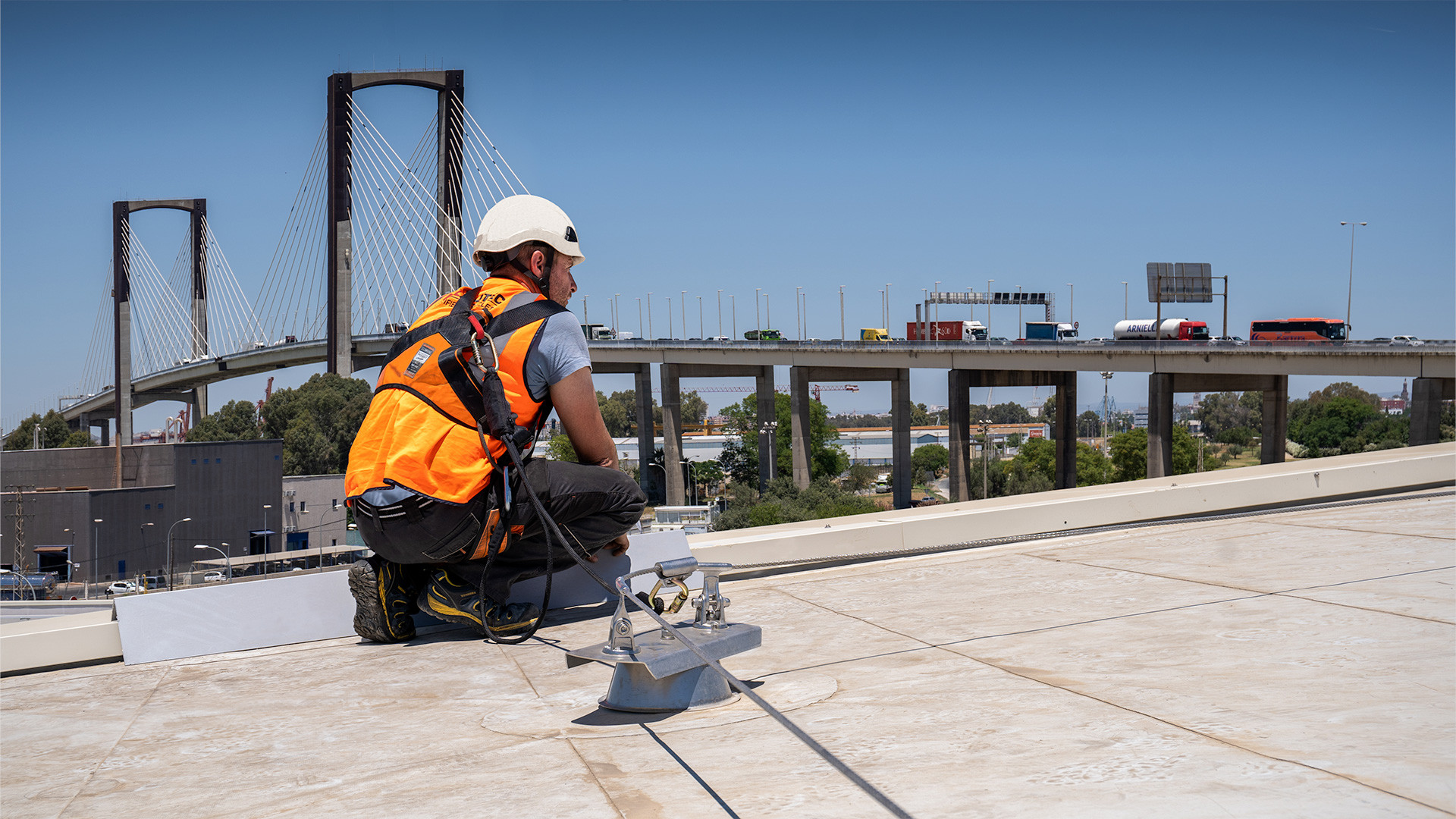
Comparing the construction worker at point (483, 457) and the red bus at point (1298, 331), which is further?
the red bus at point (1298, 331)

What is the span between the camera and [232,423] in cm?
8694

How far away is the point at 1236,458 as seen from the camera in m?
114

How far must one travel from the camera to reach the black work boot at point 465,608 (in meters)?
3.71

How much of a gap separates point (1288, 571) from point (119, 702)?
13.9ft

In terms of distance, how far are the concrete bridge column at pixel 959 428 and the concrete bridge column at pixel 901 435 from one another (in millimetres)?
2637

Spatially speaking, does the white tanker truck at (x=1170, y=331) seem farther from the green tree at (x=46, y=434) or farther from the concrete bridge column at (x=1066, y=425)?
the green tree at (x=46, y=434)

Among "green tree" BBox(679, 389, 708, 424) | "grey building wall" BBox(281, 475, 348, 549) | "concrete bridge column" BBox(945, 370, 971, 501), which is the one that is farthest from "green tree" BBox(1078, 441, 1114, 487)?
"green tree" BBox(679, 389, 708, 424)

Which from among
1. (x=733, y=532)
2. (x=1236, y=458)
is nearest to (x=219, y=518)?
(x=733, y=532)

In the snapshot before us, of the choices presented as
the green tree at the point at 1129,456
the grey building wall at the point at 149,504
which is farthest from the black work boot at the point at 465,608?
the green tree at the point at 1129,456

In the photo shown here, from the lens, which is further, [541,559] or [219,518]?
[219,518]


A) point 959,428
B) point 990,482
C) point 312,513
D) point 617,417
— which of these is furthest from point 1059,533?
point 617,417

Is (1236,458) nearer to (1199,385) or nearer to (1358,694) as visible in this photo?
(1199,385)

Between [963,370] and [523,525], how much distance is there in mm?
57106

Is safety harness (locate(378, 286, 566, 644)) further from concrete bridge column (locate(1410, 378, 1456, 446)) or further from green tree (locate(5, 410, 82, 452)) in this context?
green tree (locate(5, 410, 82, 452))
